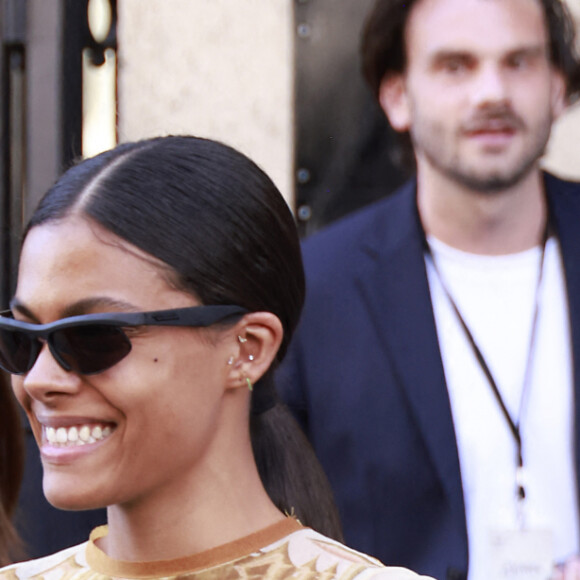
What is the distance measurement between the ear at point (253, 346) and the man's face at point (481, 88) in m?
1.32

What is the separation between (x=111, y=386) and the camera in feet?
6.05

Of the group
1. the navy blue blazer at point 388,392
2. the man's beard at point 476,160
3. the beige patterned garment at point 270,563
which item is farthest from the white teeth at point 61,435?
the man's beard at point 476,160

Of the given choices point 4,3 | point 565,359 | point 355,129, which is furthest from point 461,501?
point 4,3

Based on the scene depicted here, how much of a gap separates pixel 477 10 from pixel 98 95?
49.9 inches

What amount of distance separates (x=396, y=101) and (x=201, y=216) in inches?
64.2

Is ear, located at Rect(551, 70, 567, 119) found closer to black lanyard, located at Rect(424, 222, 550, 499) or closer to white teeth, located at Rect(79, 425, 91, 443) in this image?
black lanyard, located at Rect(424, 222, 550, 499)

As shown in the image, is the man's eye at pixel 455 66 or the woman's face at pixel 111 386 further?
the man's eye at pixel 455 66

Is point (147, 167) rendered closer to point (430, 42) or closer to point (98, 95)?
point (430, 42)

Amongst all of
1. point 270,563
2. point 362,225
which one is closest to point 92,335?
point 270,563

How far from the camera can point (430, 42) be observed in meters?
3.28

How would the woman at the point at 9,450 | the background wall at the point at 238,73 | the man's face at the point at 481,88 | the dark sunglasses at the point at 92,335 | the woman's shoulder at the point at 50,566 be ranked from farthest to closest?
1. the background wall at the point at 238,73
2. the woman at the point at 9,450
3. the man's face at the point at 481,88
4. the woman's shoulder at the point at 50,566
5. the dark sunglasses at the point at 92,335

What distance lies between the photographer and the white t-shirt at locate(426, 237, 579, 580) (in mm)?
3059

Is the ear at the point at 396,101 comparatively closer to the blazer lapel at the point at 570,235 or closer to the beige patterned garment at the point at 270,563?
the blazer lapel at the point at 570,235

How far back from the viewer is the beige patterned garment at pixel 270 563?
1.94 meters
